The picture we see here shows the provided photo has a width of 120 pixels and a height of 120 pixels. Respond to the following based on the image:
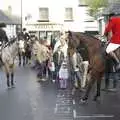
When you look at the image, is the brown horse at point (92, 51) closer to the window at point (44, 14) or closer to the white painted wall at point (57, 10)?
the white painted wall at point (57, 10)

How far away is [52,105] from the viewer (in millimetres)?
14516

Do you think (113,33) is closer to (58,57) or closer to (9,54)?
(9,54)

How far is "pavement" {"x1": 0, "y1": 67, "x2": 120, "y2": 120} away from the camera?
12.6 meters

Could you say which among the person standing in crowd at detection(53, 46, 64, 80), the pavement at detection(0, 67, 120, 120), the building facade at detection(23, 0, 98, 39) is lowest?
the pavement at detection(0, 67, 120, 120)

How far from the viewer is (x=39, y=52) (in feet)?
76.8

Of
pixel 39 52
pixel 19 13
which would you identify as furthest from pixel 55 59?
pixel 19 13

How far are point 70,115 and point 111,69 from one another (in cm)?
299

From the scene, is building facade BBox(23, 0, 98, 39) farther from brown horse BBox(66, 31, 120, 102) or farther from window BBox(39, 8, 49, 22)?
brown horse BBox(66, 31, 120, 102)

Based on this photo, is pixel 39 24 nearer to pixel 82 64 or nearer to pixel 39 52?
pixel 39 52

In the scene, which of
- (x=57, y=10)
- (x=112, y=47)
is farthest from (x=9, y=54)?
(x=57, y=10)

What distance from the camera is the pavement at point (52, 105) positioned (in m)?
12.6

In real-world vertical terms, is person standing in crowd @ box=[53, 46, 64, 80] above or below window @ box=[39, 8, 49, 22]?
below

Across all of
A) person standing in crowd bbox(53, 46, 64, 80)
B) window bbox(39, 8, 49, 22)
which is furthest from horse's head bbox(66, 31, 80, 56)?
window bbox(39, 8, 49, 22)

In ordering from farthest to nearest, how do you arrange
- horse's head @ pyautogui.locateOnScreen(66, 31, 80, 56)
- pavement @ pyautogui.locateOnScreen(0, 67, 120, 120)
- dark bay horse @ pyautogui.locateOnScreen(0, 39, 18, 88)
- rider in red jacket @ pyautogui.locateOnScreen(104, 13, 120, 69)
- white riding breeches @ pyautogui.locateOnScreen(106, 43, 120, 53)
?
dark bay horse @ pyautogui.locateOnScreen(0, 39, 18, 88) → horse's head @ pyautogui.locateOnScreen(66, 31, 80, 56) → white riding breeches @ pyautogui.locateOnScreen(106, 43, 120, 53) → rider in red jacket @ pyautogui.locateOnScreen(104, 13, 120, 69) → pavement @ pyautogui.locateOnScreen(0, 67, 120, 120)
